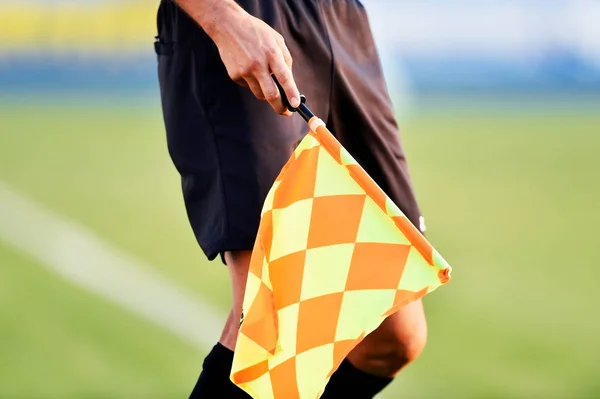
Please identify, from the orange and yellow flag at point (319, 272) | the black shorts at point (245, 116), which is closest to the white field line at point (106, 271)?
the black shorts at point (245, 116)

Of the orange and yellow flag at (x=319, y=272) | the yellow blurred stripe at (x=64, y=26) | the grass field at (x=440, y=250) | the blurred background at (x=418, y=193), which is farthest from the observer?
the yellow blurred stripe at (x=64, y=26)

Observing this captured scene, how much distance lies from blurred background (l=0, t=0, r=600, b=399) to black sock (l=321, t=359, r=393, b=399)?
0.83 m

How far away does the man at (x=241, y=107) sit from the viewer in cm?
183

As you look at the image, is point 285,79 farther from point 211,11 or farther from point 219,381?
point 219,381

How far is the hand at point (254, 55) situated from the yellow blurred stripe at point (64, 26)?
6984mm

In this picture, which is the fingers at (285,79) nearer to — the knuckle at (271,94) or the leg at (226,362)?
the knuckle at (271,94)

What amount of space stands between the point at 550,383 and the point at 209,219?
4.76ft

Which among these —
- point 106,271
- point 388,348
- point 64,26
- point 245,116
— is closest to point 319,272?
point 245,116

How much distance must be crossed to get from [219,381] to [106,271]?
7.91 feet

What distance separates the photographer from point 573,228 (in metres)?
4.99

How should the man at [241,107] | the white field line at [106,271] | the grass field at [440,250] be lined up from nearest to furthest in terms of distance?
the man at [241,107] → the grass field at [440,250] → the white field line at [106,271]

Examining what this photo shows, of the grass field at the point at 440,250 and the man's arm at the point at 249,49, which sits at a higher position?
the man's arm at the point at 249,49

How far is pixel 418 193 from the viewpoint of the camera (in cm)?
548

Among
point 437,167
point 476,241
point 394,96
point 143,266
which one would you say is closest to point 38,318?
point 143,266
